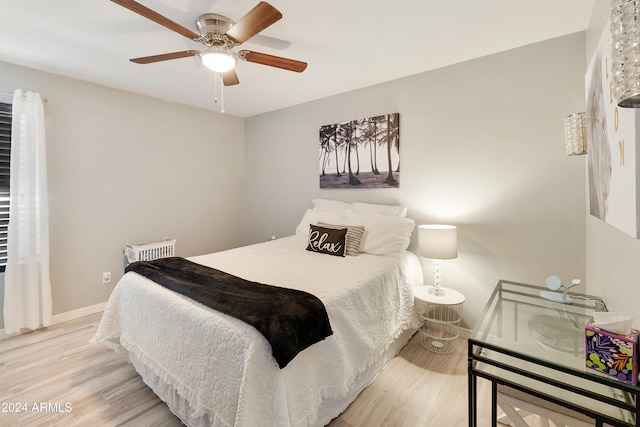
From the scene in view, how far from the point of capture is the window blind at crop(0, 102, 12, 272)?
8.14 ft

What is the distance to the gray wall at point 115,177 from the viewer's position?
2740 mm

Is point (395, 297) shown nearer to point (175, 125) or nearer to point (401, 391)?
point (401, 391)

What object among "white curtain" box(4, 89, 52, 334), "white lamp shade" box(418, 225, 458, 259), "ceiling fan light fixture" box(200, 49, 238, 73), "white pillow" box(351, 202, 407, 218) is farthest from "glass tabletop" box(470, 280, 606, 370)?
"white curtain" box(4, 89, 52, 334)

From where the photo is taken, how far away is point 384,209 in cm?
283

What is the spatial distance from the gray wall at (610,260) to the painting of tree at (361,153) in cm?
149

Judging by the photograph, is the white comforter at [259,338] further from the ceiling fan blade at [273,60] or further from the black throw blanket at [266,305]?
the ceiling fan blade at [273,60]

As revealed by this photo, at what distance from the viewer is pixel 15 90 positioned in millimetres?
2447

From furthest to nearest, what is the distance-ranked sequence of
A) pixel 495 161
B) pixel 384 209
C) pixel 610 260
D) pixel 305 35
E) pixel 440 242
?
pixel 384 209 < pixel 495 161 < pixel 440 242 < pixel 305 35 < pixel 610 260

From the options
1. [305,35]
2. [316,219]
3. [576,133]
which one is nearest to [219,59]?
[305,35]

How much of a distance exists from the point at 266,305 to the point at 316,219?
1.76m

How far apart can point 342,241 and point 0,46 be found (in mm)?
3204

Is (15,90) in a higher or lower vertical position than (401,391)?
higher

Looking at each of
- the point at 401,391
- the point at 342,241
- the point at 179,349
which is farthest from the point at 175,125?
the point at 401,391

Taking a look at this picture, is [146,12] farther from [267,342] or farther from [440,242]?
[440,242]
